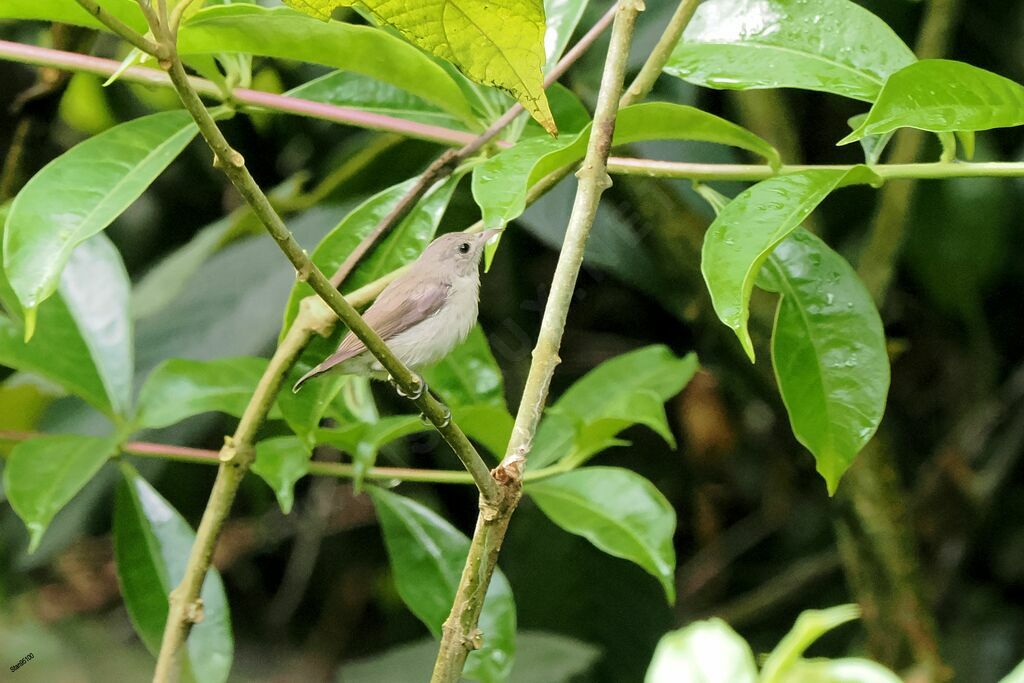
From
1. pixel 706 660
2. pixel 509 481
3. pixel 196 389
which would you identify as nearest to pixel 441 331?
pixel 196 389

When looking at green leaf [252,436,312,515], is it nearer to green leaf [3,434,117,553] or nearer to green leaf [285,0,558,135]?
green leaf [3,434,117,553]

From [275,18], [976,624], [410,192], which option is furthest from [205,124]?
[976,624]

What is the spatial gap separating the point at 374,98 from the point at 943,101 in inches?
23.5

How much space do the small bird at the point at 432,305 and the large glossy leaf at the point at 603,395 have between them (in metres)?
0.16

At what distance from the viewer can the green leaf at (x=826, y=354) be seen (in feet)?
3.21

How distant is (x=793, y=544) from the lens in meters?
2.40

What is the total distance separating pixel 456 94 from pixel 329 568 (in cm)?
173

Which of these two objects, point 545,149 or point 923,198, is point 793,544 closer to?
point 923,198

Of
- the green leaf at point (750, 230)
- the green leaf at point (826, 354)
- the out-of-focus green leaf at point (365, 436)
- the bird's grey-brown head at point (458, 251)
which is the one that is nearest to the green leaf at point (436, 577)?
the out-of-focus green leaf at point (365, 436)

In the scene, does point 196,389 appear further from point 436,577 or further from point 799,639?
point 799,639

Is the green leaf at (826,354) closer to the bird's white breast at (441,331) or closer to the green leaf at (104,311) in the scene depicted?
the bird's white breast at (441,331)

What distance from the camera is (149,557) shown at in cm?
121

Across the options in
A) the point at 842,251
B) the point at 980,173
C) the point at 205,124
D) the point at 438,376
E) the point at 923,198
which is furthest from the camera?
the point at 842,251

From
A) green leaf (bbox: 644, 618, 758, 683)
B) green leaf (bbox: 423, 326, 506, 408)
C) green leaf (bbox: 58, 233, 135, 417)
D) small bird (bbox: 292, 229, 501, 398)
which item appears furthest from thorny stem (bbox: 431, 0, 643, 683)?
green leaf (bbox: 58, 233, 135, 417)
